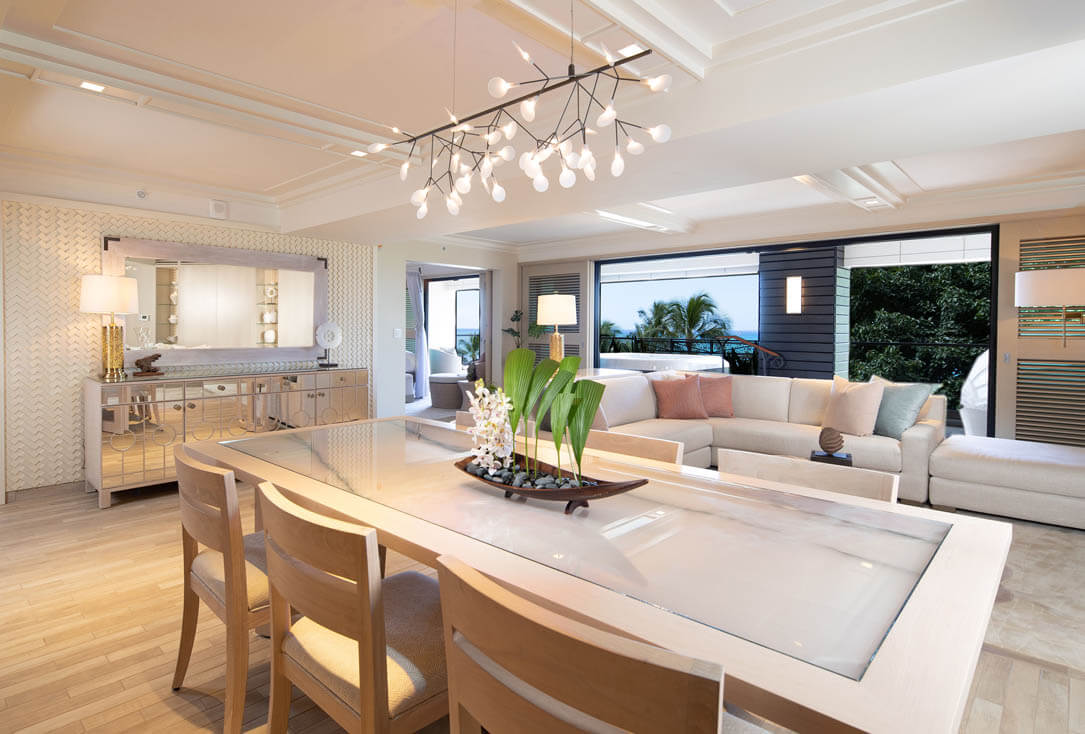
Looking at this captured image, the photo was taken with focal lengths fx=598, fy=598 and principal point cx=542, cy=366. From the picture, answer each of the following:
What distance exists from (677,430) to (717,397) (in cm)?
90

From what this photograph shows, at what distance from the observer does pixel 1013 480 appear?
152 inches

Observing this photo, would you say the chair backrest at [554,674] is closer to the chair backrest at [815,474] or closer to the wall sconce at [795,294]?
the chair backrest at [815,474]

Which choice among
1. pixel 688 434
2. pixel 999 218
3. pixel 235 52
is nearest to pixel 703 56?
pixel 235 52

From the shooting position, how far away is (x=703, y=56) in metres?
2.63

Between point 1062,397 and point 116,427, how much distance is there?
24.1 ft

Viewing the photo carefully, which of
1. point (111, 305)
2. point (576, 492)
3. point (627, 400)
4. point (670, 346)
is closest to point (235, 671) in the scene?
point (576, 492)

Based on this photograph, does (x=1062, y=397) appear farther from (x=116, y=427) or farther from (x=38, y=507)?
(x=38, y=507)

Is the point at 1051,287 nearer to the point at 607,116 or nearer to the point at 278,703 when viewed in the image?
the point at 607,116

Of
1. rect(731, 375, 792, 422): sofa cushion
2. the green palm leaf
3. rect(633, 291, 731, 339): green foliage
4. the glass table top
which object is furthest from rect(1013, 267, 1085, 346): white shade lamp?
rect(633, 291, 731, 339): green foliage

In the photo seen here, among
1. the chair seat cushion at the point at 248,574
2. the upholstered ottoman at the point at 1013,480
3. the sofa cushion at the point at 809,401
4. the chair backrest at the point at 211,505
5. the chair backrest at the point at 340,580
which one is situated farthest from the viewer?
the sofa cushion at the point at 809,401

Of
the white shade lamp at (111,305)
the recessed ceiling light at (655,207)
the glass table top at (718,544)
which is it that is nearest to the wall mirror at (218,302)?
the white shade lamp at (111,305)

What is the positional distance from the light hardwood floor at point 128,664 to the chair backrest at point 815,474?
0.84 m

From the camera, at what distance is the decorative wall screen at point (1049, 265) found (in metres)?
4.90

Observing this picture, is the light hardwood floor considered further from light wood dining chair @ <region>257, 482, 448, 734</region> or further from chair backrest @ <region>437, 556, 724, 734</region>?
chair backrest @ <region>437, 556, 724, 734</region>
